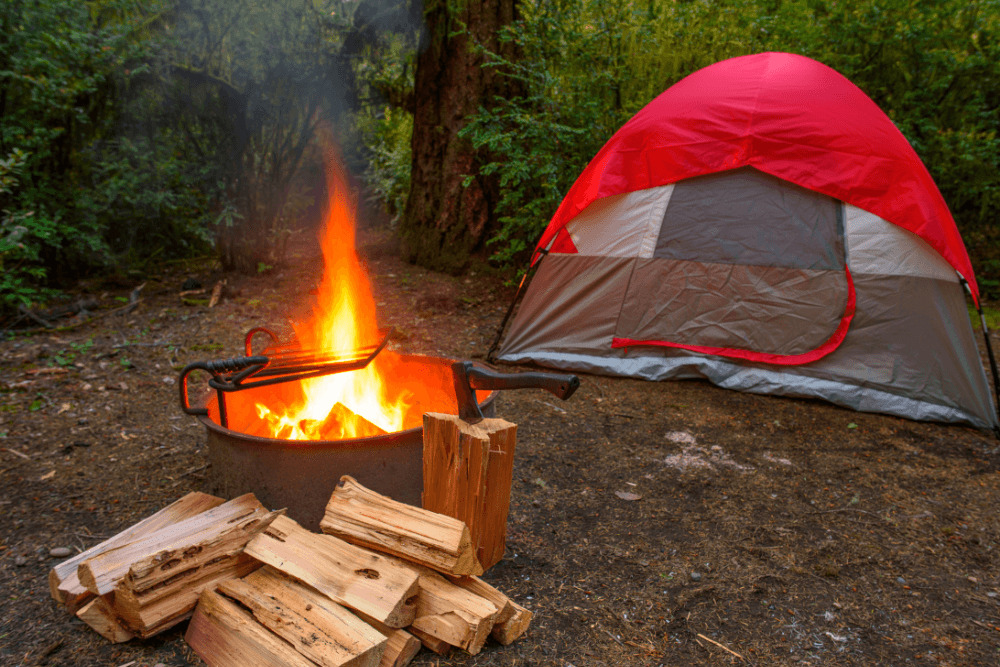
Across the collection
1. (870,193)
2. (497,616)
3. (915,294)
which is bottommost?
(497,616)

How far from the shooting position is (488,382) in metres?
1.97

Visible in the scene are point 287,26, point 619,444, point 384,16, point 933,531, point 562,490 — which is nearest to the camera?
point 933,531

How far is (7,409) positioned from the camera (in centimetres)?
374

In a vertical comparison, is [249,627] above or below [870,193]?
below

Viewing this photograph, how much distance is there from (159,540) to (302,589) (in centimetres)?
57

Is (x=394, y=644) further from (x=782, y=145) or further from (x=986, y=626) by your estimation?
(x=782, y=145)

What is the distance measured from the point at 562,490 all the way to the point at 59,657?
6.78ft

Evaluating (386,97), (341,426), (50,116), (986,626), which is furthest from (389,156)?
(986,626)

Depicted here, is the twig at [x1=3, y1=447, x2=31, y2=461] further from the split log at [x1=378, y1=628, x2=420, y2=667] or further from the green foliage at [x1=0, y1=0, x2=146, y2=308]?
the split log at [x1=378, y1=628, x2=420, y2=667]

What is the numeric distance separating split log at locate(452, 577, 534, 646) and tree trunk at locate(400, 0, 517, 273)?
5086mm

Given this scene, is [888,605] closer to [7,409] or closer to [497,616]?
[497,616]

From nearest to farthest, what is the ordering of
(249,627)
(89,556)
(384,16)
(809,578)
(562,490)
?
1. (249,627)
2. (89,556)
3. (809,578)
4. (562,490)
5. (384,16)

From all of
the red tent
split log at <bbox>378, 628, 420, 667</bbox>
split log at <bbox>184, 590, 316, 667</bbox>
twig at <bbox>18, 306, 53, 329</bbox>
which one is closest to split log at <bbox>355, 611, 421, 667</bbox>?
split log at <bbox>378, 628, 420, 667</bbox>

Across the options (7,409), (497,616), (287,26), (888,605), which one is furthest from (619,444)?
(287,26)
